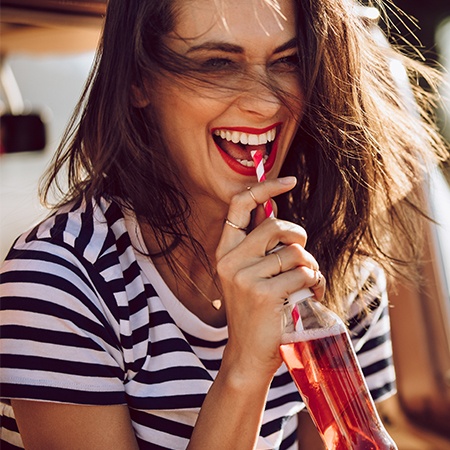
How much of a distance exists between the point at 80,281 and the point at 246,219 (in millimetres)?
348

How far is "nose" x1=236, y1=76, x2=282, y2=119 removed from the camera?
1730mm

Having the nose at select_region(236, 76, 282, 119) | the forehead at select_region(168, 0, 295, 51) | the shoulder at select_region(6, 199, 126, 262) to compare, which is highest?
the forehead at select_region(168, 0, 295, 51)

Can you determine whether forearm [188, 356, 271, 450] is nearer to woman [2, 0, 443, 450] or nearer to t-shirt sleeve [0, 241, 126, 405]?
woman [2, 0, 443, 450]

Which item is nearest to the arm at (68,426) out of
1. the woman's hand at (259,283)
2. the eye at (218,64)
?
the woman's hand at (259,283)

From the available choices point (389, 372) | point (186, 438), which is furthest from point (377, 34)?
point (186, 438)

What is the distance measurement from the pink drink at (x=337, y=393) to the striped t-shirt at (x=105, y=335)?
0.35m

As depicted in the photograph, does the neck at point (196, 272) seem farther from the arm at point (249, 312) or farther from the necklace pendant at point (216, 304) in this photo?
the arm at point (249, 312)

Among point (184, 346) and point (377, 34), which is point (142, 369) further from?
point (377, 34)

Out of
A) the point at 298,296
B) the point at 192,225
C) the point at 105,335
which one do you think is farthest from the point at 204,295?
the point at 298,296

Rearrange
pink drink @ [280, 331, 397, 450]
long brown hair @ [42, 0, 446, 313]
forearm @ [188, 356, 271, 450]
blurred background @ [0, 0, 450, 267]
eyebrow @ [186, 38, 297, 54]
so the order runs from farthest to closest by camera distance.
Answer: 1. blurred background @ [0, 0, 450, 267]
2. long brown hair @ [42, 0, 446, 313]
3. eyebrow @ [186, 38, 297, 54]
4. forearm @ [188, 356, 271, 450]
5. pink drink @ [280, 331, 397, 450]

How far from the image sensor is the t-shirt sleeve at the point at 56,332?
161 cm

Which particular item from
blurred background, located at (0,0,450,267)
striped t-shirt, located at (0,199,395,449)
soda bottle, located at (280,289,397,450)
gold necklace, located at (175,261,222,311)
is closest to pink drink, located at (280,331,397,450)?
soda bottle, located at (280,289,397,450)

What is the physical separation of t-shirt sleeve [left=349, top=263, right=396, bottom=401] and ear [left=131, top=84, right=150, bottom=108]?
737 mm

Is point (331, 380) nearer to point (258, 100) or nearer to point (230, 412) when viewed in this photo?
point (230, 412)
